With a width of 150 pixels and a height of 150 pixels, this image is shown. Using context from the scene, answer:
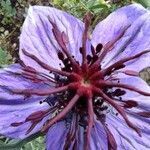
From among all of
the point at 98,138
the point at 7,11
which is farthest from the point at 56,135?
the point at 7,11

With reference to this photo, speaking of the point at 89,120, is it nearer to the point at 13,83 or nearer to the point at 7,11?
the point at 13,83

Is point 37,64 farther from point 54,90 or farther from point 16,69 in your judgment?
point 54,90

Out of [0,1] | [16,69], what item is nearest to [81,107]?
[16,69]

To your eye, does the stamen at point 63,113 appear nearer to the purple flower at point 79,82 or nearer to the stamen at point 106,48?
the purple flower at point 79,82

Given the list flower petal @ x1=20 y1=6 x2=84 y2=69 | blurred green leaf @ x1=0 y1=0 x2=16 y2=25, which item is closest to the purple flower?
flower petal @ x1=20 y1=6 x2=84 y2=69

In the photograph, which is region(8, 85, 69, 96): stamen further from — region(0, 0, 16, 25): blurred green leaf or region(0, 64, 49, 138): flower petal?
region(0, 0, 16, 25): blurred green leaf

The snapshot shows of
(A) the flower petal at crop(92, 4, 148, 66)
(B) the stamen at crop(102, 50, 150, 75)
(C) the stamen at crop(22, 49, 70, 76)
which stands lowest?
(B) the stamen at crop(102, 50, 150, 75)
